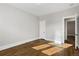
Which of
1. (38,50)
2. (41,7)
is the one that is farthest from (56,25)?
(38,50)

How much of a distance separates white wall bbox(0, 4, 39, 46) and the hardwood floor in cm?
14

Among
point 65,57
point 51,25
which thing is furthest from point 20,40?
point 65,57

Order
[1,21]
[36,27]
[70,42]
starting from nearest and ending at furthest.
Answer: [1,21]
[70,42]
[36,27]

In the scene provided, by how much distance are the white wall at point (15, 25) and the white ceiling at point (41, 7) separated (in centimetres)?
9

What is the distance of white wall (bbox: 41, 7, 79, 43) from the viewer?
1.66m

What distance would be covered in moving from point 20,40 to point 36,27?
408 millimetres

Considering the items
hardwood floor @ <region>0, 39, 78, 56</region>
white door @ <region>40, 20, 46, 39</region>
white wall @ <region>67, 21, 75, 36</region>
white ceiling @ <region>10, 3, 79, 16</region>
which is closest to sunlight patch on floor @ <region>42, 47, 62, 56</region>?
hardwood floor @ <region>0, 39, 78, 56</region>

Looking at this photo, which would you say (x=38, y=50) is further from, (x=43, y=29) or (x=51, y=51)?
(x=43, y=29)

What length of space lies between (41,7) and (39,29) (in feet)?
1.44

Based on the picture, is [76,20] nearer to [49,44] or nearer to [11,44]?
[49,44]

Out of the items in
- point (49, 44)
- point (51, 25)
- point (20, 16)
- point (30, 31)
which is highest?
point (20, 16)

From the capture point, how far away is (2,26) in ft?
5.09

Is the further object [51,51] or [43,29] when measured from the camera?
[43,29]

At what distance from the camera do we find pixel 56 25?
5.56 feet
